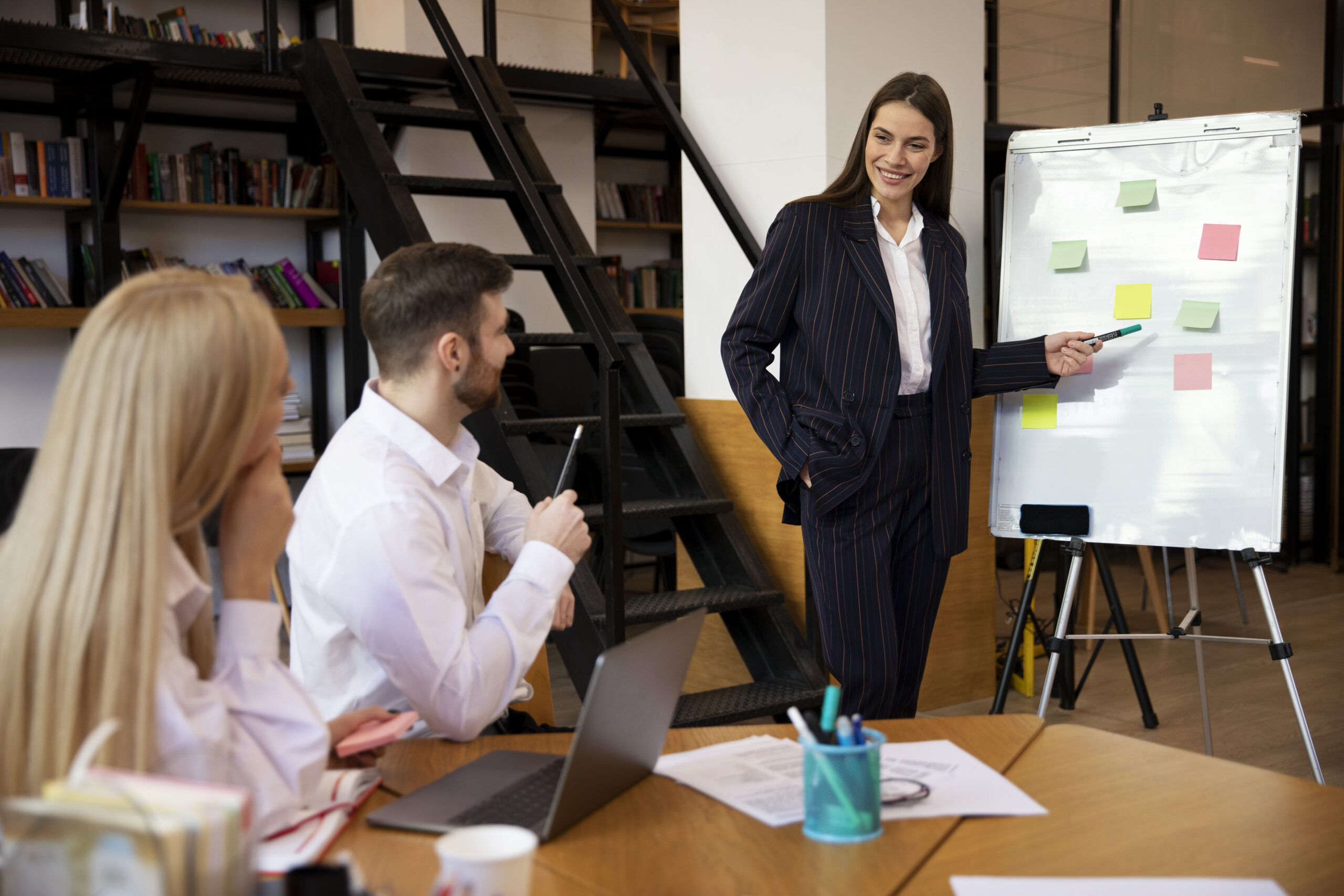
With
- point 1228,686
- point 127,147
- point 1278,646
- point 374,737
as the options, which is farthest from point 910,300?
point 127,147

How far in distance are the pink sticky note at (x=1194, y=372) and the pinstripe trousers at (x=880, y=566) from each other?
2.61ft

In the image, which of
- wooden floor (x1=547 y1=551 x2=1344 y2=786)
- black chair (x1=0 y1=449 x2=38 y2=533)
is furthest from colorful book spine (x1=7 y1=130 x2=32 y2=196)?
wooden floor (x1=547 y1=551 x2=1344 y2=786)

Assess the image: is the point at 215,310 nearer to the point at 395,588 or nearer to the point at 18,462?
the point at 395,588

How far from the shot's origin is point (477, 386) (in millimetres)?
1714

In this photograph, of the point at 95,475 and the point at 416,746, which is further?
the point at 416,746

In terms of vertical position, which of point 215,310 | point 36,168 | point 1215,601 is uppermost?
point 36,168

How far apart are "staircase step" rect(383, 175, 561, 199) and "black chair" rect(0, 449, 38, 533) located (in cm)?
124

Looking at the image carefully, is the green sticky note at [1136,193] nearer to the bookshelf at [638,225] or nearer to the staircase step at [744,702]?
the staircase step at [744,702]

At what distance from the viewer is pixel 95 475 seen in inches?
34.2

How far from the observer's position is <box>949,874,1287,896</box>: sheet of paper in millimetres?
985

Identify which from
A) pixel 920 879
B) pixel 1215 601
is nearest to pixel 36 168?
pixel 920 879

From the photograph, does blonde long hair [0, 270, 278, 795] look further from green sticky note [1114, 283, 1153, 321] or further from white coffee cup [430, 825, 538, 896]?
green sticky note [1114, 283, 1153, 321]

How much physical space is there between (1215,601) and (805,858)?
16.9ft

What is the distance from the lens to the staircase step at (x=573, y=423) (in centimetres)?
316
